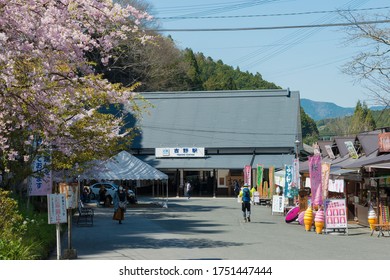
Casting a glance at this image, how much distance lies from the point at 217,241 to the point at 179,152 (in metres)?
35.7

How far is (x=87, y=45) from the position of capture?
12.8 meters

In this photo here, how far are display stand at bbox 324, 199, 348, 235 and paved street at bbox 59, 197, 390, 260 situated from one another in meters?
0.31

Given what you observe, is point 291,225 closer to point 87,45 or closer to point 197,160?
point 87,45

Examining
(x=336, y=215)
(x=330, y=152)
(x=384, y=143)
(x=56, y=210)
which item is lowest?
(x=336, y=215)

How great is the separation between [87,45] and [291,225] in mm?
14779

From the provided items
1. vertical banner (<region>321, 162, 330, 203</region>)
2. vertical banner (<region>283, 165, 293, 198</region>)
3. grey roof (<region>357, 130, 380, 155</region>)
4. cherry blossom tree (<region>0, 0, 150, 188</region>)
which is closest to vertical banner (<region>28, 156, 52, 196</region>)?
cherry blossom tree (<region>0, 0, 150, 188</region>)

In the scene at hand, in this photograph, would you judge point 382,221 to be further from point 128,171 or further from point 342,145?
point 128,171

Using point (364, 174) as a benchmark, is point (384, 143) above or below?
above

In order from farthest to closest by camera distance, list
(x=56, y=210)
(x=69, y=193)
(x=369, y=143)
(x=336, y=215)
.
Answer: (x=369, y=143), (x=336, y=215), (x=69, y=193), (x=56, y=210)

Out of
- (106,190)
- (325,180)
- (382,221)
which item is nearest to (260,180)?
(106,190)

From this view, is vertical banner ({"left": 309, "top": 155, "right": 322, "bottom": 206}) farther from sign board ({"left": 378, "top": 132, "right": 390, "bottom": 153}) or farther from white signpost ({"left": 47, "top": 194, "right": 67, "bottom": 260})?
white signpost ({"left": 47, "top": 194, "right": 67, "bottom": 260})

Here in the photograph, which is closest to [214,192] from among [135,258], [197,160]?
[197,160]

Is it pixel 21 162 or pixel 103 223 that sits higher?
pixel 21 162

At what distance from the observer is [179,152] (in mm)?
54094
